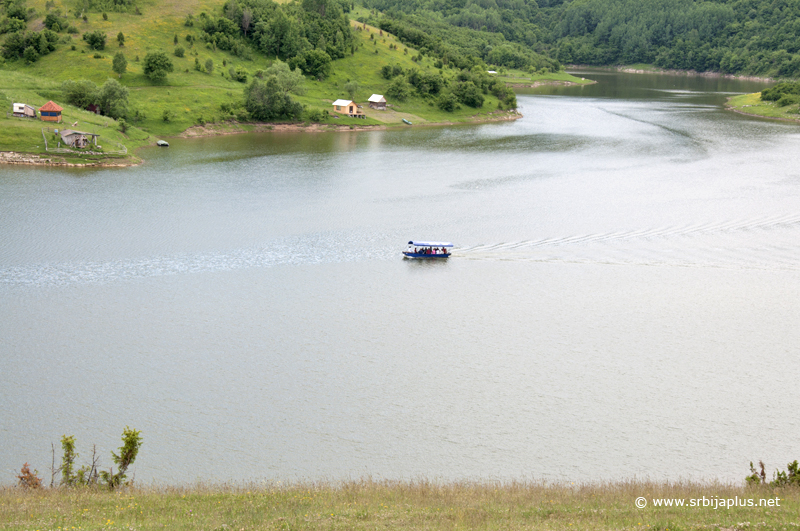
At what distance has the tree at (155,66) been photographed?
145500 mm

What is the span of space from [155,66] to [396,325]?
116 metres

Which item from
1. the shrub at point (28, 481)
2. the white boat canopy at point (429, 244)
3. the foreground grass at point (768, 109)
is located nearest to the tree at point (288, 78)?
the white boat canopy at point (429, 244)

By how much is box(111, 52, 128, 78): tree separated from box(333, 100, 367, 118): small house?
45279mm

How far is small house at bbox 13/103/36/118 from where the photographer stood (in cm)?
10975

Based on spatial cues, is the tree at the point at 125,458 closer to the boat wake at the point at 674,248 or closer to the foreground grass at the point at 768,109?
the boat wake at the point at 674,248

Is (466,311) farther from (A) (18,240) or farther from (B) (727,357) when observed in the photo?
(A) (18,240)

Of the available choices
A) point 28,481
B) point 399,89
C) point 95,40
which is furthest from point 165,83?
point 28,481

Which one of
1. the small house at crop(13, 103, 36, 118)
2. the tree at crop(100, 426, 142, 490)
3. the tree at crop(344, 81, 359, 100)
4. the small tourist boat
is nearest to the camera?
the tree at crop(100, 426, 142, 490)

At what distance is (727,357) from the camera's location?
49.0 metres

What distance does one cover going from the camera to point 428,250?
6788 centimetres

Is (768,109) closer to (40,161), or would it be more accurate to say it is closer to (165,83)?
(165,83)

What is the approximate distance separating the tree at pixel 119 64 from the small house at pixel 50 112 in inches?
1462

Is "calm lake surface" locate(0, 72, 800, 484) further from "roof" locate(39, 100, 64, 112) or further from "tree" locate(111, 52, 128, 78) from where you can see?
"tree" locate(111, 52, 128, 78)

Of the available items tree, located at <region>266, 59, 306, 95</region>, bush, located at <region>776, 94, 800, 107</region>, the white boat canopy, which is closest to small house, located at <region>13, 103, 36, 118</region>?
tree, located at <region>266, 59, 306, 95</region>
